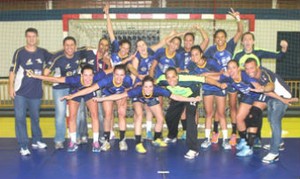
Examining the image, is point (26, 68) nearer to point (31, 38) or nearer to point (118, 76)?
point (31, 38)

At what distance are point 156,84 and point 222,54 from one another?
1.42m

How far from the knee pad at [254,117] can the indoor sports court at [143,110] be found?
23cm

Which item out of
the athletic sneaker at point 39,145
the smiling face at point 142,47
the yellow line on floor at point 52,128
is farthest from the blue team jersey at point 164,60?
the athletic sneaker at point 39,145

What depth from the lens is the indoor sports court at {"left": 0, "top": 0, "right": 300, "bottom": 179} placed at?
5.50m

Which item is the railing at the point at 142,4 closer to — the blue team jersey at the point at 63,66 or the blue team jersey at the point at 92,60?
the blue team jersey at the point at 92,60

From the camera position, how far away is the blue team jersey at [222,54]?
21.7 ft

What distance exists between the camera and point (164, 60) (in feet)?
22.2

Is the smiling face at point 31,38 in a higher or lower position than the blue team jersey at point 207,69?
higher

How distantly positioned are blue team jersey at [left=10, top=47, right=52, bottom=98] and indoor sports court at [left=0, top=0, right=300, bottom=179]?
0.14ft

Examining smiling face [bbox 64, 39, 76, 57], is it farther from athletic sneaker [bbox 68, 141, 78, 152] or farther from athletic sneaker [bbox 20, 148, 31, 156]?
athletic sneaker [bbox 20, 148, 31, 156]

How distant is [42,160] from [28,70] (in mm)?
1555

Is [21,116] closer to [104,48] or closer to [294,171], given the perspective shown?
[104,48]

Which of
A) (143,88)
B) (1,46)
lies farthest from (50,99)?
(143,88)

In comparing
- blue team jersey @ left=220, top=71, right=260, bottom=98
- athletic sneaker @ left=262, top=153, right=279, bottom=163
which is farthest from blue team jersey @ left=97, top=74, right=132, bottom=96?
athletic sneaker @ left=262, top=153, right=279, bottom=163
